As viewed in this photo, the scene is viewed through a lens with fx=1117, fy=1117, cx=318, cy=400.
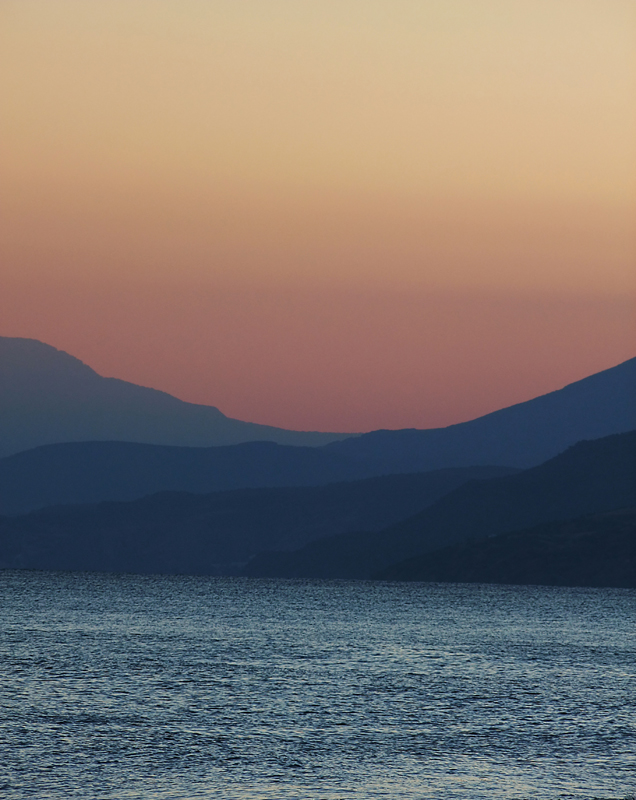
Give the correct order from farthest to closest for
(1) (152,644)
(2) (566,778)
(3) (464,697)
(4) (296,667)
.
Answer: (1) (152,644) → (4) (296,667) → (3) (464,697) → (2) (566,778)

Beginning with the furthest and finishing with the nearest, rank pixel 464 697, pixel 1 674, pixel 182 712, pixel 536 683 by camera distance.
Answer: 1. pixel 536 683
2. pixel 1 674
3. pixel 464 697
4. pixel 182 712

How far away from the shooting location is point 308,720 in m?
67.3

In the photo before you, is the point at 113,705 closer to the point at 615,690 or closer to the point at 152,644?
the point at 615,690

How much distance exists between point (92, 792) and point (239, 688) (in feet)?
127

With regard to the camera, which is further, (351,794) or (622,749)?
(622,749)

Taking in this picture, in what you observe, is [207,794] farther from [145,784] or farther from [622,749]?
[622,749]

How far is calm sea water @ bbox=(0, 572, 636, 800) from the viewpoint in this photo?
158 feet

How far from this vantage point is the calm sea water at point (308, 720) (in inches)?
1901

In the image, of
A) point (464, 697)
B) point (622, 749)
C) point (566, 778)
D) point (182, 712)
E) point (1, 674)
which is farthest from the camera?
point (1, 674)

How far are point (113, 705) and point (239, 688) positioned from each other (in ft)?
46.3

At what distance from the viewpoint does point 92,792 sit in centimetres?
4484

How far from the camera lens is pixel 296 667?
101625 millimetres

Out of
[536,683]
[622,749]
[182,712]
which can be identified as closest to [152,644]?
[536,683]

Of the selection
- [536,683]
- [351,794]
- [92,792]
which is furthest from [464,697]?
[92,792]
